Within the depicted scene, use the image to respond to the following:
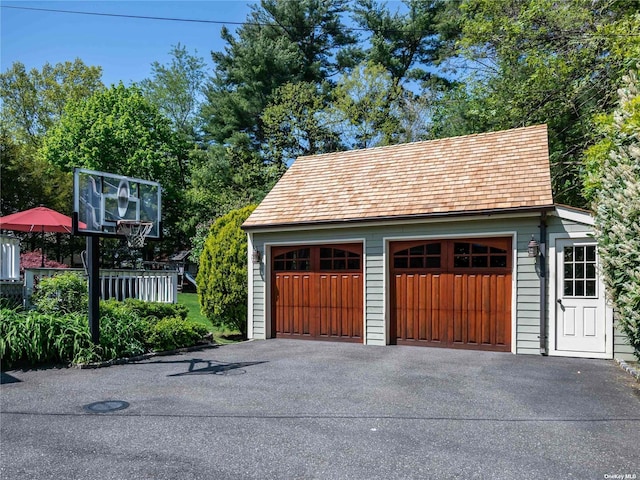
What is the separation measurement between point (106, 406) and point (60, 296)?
473cm

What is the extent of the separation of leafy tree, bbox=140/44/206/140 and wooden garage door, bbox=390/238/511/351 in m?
25.3

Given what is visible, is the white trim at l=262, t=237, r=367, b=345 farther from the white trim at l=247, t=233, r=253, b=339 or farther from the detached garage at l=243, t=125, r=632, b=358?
the white trim at l=247, t=233, r=253, b=339

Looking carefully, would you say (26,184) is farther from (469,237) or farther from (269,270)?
(469,237)

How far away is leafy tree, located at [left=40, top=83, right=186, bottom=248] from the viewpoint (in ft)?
79.9

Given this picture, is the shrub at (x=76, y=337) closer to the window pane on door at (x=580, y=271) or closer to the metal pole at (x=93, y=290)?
the metal pole at (x=93, y=290)

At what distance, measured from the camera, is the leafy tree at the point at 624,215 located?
5.65 metres

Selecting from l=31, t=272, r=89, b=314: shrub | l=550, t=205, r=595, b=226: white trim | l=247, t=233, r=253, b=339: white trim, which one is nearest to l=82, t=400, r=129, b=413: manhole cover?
l=31, t=272, r=89, b=314: shrub

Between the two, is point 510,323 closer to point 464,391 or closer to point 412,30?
point 464,391

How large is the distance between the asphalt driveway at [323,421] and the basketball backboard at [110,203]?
2330 millimetres

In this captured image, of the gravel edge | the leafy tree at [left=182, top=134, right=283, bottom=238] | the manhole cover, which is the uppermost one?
the leafy tree at [left=182, top=134, right=283, bottom=238]

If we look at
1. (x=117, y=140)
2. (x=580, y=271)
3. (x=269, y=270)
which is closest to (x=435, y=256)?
(x=580, y=271)

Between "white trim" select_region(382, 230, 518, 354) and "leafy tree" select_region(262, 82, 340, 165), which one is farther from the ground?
"leafy tree" select_region(262, 82, 340, 165)

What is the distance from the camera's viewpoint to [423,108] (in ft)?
73.8

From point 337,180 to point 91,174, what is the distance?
5.85m
